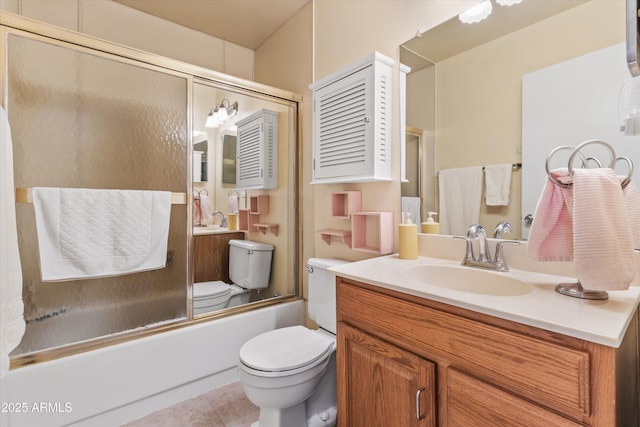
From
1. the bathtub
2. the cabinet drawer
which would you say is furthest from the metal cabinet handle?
the bathtub

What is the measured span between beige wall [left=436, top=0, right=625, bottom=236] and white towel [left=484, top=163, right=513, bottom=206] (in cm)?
2

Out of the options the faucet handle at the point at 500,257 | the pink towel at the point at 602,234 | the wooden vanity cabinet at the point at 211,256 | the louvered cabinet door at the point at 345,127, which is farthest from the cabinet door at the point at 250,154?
the pink towel at the point at 602,234

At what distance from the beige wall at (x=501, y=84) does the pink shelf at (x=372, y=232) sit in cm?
40

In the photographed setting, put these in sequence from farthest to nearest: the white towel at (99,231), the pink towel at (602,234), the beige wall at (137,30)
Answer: the beige wall at (137,30) < the white towel at (99,231) < the pink towel at (602,234)

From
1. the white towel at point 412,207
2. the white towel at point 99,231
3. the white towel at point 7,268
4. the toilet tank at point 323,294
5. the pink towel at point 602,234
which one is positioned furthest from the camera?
the toilet tank at point 323,294

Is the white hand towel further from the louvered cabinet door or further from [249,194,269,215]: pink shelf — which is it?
the louvered cabinet door

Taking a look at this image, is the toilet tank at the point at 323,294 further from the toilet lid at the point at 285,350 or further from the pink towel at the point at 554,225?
the pink towel at the point at 554,225

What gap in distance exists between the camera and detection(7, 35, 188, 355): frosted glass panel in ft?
4.64

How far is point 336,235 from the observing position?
1.81 meters

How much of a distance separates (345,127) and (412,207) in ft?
1.92

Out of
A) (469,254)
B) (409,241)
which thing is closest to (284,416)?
(409,241)

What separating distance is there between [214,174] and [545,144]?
1.80 m

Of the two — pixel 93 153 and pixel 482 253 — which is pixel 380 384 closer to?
pixel 482 253

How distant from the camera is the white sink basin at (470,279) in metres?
1.01
